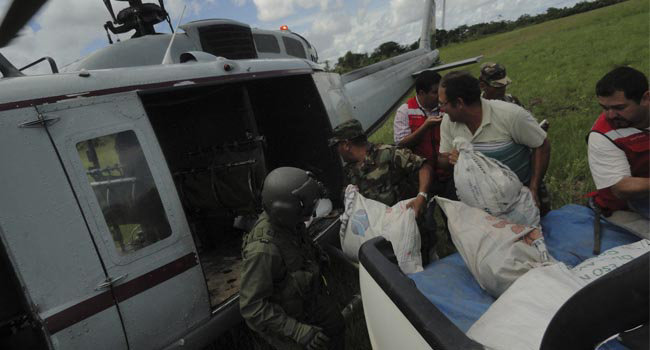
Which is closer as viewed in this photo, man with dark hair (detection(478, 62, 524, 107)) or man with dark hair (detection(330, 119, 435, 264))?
man with dark hair (detection(330, 119, 435, 264))

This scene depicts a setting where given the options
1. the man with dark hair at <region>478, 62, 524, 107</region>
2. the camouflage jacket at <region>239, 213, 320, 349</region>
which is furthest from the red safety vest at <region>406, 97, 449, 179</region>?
the camouflage jacket at <region>239, 213, 320, 349</region>

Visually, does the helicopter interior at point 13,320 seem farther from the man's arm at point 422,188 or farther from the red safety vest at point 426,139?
the red safety vest at point 426,139

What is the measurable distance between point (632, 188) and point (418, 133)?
1.76m

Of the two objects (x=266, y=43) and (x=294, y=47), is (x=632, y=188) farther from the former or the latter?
(x=294, y=47)

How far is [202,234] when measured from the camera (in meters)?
4.25

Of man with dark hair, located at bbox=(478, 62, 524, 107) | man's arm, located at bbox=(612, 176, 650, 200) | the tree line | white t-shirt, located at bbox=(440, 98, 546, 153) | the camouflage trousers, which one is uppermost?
the tree line

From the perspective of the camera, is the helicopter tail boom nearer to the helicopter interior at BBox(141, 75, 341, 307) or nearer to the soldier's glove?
the helicopter interior at BBox(141, 75, 341, 307)

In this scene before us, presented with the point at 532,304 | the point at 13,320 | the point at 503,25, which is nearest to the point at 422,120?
the point at 532,304

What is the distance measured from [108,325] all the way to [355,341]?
5.63ft

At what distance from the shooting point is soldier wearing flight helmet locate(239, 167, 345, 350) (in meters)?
1.82

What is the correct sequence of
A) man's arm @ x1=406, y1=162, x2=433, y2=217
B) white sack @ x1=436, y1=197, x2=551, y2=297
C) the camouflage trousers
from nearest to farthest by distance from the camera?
white sack @ x1=436, y1=197, x2=551, y2=297
the camouflage trousers
man's arm @ x1=406, y1=162, x2=433, y2=217

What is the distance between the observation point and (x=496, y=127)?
8.13 ft

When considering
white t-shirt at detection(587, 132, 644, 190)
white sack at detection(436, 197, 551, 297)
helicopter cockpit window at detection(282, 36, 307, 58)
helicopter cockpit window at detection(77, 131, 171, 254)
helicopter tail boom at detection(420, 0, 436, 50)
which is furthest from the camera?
helicopter tail boom at detection(420, 0, 436, 50)

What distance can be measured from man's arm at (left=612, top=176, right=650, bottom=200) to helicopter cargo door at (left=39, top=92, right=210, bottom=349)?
8.34 feet
